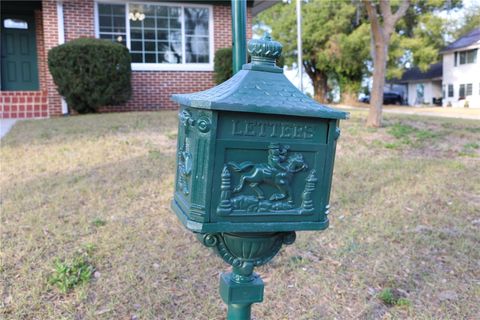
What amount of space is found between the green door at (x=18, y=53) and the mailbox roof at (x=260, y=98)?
1266 centimetres

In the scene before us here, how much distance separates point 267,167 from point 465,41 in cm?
3413

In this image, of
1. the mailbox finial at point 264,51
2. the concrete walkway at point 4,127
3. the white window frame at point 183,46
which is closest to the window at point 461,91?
→ the white window frame at point 183,46

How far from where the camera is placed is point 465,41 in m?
31.3

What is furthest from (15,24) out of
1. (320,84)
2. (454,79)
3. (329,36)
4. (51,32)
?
(454,79)

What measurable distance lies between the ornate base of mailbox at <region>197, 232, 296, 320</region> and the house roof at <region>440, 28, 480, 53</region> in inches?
1301

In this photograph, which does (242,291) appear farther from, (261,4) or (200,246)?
(261,4)

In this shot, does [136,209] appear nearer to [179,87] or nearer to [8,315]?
[8,315]

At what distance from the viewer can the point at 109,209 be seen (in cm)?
446

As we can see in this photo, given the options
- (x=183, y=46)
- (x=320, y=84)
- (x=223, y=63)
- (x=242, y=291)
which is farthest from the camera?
(x=320, y=84)

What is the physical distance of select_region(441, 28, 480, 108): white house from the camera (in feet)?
101

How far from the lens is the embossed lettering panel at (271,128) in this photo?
1.57 meters

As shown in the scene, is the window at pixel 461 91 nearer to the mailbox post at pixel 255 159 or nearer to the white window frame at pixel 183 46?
the white window frame at pixel 183 46

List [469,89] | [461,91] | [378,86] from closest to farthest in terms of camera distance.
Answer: [378,86] → [469,89] → [461,91]

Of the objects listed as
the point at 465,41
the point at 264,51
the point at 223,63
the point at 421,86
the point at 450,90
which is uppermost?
the point at 465,41
